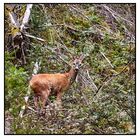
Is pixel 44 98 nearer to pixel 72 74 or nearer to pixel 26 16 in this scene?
pixel 72 74

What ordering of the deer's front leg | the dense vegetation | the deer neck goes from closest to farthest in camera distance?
1. the dense vegetation
2. the deer's front leg
3. the deer neck

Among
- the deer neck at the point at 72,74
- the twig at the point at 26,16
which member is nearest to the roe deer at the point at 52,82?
the deer neck at the point at 72,74

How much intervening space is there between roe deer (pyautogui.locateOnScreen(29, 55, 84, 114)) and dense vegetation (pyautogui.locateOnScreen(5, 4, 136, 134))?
5 cm

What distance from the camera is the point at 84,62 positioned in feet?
30.5

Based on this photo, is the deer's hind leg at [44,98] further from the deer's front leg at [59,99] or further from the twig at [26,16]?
the twig at [26,16]

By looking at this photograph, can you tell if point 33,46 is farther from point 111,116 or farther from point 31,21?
point 111,116

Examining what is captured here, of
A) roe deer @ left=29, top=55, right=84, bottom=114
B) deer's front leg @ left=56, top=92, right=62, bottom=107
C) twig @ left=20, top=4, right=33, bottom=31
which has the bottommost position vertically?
deer's front leg @ left=56, top=92, right=62, bottom=107

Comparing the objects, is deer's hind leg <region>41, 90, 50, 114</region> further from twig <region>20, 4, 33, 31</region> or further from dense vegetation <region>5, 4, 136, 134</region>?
twig <region>20, 4, 33, 31</region>

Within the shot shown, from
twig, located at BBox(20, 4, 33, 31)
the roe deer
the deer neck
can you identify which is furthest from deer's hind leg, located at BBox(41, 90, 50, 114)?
twig, located at BBox(20, 4, 33, 31)

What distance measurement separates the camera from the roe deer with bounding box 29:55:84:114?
9.11 meters

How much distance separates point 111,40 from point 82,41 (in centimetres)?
26

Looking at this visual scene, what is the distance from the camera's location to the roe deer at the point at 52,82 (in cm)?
911

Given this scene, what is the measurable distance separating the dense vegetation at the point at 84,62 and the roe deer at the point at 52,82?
0.16 ft

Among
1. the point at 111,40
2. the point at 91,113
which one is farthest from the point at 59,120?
the point at 111,40
